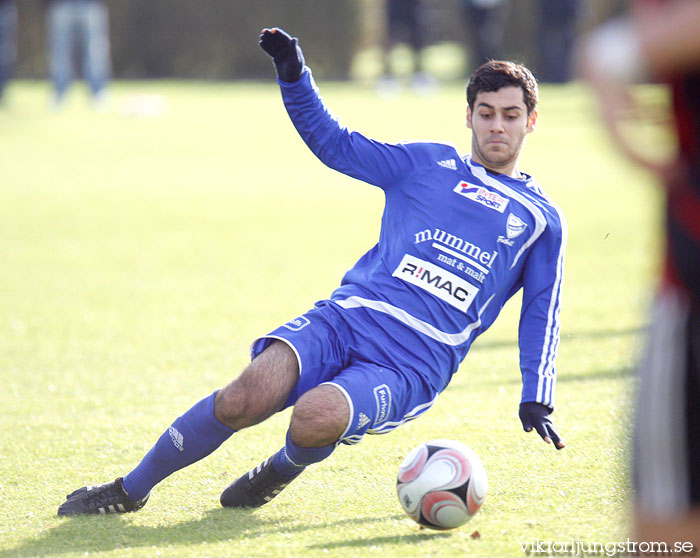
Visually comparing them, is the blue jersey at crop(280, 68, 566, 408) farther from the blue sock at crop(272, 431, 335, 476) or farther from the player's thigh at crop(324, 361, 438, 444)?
the blue sock at crop(272, 431, 335, 476)

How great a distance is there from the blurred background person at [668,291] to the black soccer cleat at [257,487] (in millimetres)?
1997

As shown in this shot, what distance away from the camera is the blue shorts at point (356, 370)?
148 inches

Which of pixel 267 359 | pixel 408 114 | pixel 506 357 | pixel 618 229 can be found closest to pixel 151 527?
pixel 267 359

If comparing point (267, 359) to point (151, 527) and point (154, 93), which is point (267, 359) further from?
point (154, 93)

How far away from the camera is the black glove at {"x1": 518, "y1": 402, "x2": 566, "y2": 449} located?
3732mm

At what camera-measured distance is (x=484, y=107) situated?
13.6 ft

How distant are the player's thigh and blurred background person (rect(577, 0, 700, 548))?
5.31ft

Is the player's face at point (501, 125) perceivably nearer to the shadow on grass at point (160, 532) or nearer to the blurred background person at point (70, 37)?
the shadow on grass at point (160, 532)

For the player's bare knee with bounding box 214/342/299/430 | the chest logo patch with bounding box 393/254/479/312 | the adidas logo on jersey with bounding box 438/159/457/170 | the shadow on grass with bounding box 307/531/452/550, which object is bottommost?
the shadow on grass with bounding box 307/531/452/550

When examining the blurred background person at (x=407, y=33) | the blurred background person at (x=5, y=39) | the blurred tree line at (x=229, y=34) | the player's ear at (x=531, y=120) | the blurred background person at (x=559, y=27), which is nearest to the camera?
the player's ear at (x=531, y=120)

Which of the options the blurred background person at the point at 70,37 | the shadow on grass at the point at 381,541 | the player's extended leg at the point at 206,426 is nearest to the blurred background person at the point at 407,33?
the blurred background person at the point at 70,37

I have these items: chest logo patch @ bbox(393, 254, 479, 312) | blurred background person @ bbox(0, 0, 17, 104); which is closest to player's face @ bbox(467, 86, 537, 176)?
chest logo patch @ bbox(393, 254, 479, 312)

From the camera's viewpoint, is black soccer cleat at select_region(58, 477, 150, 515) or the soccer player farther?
black soccer cleat at select_region(58, 477, 150, 515)

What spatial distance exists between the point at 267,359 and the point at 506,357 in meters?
3.05
